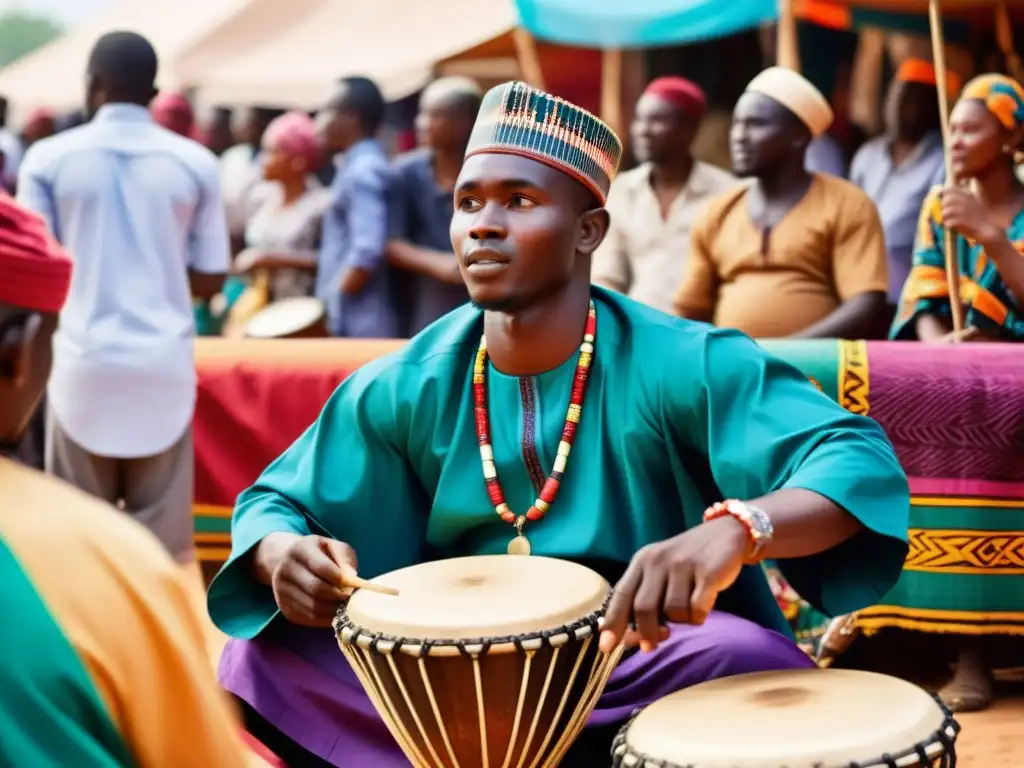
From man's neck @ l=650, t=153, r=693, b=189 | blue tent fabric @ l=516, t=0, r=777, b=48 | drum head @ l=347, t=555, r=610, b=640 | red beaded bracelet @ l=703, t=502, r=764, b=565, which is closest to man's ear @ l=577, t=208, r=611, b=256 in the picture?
drum head @ l=347, t=555, r=610, b=640

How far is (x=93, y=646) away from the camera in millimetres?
1440

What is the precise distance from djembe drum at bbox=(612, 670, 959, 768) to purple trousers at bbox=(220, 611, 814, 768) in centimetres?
35

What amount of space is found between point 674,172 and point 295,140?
7.73ft

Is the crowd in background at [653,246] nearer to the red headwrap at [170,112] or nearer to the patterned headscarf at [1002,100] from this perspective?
the patterned headscarf at [1002,100]

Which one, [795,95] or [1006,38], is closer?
[795,95]

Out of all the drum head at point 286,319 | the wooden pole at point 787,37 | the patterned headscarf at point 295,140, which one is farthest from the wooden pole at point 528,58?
the drum head at point 286,319

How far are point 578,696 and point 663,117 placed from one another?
4.10 metres

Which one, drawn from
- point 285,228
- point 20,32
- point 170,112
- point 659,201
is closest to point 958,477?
point 659,201

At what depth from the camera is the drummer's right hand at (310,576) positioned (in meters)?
2.69

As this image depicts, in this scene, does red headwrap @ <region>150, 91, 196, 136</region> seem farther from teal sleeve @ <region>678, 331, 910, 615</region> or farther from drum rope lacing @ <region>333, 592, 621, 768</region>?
drum rope lacing @ <region>333, 592, 621, 768</region>

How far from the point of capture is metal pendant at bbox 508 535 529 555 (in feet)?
9.55

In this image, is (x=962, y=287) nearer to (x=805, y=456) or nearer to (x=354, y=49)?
(x=805, y=456)

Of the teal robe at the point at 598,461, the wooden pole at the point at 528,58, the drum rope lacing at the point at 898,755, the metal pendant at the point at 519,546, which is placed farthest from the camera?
the wooden pole at the point at 528,58

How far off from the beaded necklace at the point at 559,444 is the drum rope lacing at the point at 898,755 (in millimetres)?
673
